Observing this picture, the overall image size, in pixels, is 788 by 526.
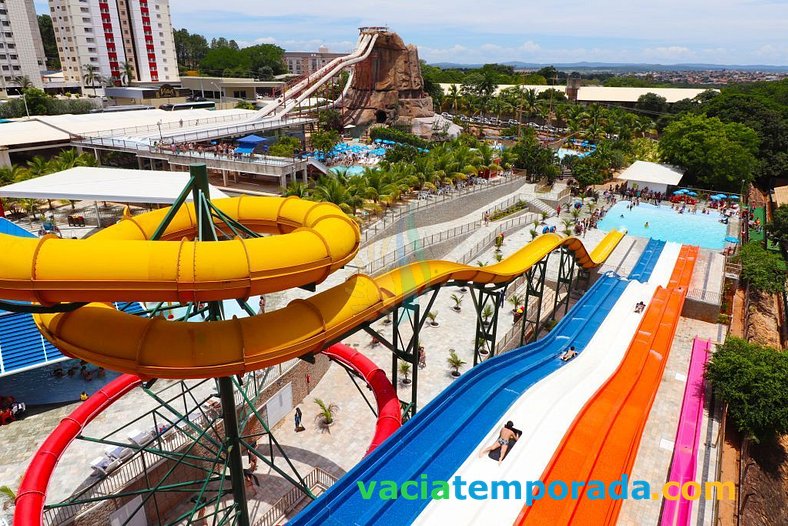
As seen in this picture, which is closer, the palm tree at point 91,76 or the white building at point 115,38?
the white building at point 115,38

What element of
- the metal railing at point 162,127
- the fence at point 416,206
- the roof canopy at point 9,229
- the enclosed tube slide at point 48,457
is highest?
the metal railing at point 162,127

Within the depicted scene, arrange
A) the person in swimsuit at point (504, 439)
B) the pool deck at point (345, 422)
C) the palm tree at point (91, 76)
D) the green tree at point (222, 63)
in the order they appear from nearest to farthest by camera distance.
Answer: the person in swimsuit at point (504, 439) < the pool deck at point (345, 422) < the palm tree at point (91, 76) < the green tree at point (222, 63)

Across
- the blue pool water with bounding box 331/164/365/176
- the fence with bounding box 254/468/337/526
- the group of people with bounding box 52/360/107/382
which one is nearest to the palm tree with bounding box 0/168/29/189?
the group of people with bounding box 52/360/107/382

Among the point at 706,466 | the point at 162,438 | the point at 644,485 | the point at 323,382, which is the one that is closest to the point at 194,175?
the point at 162,438

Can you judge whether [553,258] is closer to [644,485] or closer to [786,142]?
[644,485]

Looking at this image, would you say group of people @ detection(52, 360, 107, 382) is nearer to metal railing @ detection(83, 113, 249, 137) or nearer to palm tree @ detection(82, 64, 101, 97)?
metal railing @ detection(83, 113, 249, 137)

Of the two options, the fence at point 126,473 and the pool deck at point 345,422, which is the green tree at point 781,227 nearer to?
the pool deck at point 345,422

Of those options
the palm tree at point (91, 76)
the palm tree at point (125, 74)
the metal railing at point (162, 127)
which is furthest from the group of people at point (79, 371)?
the palm tree at point (125, 74)
